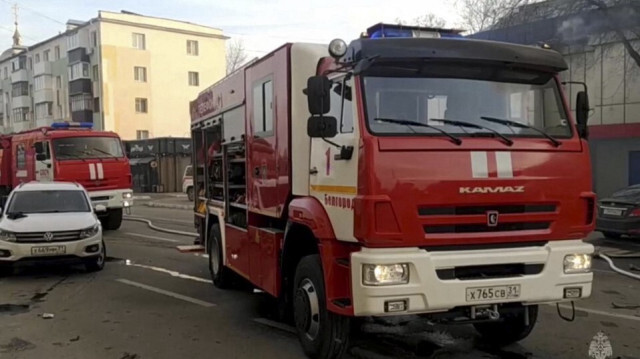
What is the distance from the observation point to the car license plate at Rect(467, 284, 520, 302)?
4801 mm

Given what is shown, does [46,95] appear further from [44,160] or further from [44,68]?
[44,160]

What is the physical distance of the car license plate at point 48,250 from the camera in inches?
399

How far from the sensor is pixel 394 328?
6715mm

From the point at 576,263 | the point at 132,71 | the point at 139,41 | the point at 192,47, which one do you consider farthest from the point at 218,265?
the point at 192,47

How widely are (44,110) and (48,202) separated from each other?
201ft

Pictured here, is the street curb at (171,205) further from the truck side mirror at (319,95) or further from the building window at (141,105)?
the building window at (141,105)

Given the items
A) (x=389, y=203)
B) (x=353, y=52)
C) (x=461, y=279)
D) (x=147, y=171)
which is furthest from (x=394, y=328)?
(x=147, y=171)

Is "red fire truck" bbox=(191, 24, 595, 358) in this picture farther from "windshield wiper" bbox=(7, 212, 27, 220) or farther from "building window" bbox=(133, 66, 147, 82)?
"building window" bbox=(133, 66, 147, 82)

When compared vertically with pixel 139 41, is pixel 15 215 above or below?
below

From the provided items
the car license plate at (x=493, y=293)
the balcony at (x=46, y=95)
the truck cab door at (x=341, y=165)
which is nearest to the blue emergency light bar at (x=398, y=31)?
the truck cab door at (x=341, y=165)

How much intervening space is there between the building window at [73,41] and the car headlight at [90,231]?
52.6 m

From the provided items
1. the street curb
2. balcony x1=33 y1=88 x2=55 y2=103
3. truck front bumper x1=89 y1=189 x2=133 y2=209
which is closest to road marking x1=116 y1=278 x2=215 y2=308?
truck front bumper x1=89 y1=189 x2=133 y2=209

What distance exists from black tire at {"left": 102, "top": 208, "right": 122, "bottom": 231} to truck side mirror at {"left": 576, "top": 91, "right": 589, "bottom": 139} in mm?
15003

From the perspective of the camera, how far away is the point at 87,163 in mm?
17281
